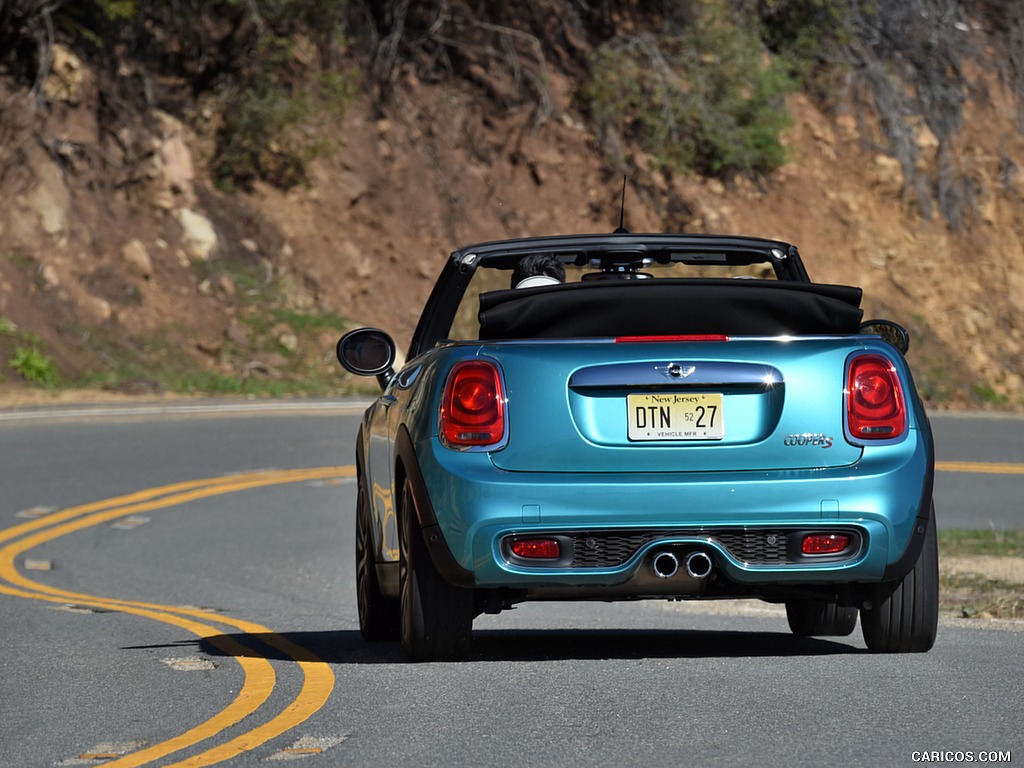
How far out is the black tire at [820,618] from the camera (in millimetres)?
7684

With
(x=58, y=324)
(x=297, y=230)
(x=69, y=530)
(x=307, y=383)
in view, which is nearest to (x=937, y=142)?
(x=297, y=230)

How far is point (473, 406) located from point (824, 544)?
1299mm

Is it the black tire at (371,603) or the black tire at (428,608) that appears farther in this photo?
the black tire at (371,603)

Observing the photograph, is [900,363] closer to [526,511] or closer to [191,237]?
[526,511]

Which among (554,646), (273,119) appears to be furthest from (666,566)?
(273,119)

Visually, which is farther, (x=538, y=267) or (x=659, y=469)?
(x=538, y=267)

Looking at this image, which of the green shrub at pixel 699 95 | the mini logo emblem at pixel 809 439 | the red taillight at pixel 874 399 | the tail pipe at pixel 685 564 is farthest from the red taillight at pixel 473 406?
the green shrub at pixel 699 95

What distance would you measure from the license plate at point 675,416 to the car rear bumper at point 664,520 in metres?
0.14

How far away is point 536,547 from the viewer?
243 inches

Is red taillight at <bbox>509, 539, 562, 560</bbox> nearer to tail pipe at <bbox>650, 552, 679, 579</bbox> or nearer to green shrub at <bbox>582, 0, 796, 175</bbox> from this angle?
tail pipe at <bbox>650, 552, 679, 579</bbox>

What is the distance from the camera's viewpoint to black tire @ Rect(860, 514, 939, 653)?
658 cm

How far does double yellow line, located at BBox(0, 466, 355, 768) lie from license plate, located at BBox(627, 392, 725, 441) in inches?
54.9

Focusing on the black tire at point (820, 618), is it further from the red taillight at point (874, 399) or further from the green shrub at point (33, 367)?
the green shrub at point (33, 367)

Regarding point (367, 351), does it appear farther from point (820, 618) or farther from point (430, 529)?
point (820, 618)
